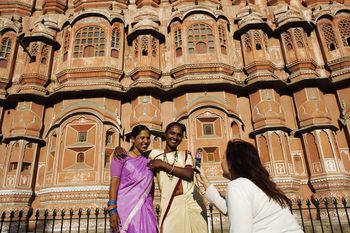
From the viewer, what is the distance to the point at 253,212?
83.6 inches

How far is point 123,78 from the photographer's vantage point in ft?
46.2

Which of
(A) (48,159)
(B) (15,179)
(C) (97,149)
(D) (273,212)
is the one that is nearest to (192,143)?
(C) (97,149)

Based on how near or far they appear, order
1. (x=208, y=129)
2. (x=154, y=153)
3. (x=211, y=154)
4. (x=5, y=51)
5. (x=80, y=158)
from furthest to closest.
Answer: (x=5, y=51)
(x=208, y=129)
(x=211, y=154)
(x=80, y=158)
(x=154, y=153)

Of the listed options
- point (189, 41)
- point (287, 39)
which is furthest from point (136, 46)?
point (287, 39)

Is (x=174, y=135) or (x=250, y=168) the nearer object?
(x=250, y=168)

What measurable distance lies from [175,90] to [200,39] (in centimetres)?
320

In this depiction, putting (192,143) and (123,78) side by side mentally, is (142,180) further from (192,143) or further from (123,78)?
(123,78)

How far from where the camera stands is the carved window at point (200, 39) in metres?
14.1

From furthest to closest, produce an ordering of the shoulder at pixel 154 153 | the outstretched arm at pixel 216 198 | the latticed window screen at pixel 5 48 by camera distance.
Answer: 1. the latticed window screen at pixel 5 48
2. the shoulder at pixel 154 153
3. the outstretched arm at pixel 216 198

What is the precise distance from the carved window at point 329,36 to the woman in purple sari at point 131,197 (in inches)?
562

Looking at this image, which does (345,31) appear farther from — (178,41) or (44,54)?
(44,54)

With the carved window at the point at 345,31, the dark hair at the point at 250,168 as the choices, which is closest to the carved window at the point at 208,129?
the carved window at the point at 345,31

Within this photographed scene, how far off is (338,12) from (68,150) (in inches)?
584

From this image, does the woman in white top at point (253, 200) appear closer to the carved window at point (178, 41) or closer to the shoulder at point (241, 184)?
the shoulder at point (241, 184)
